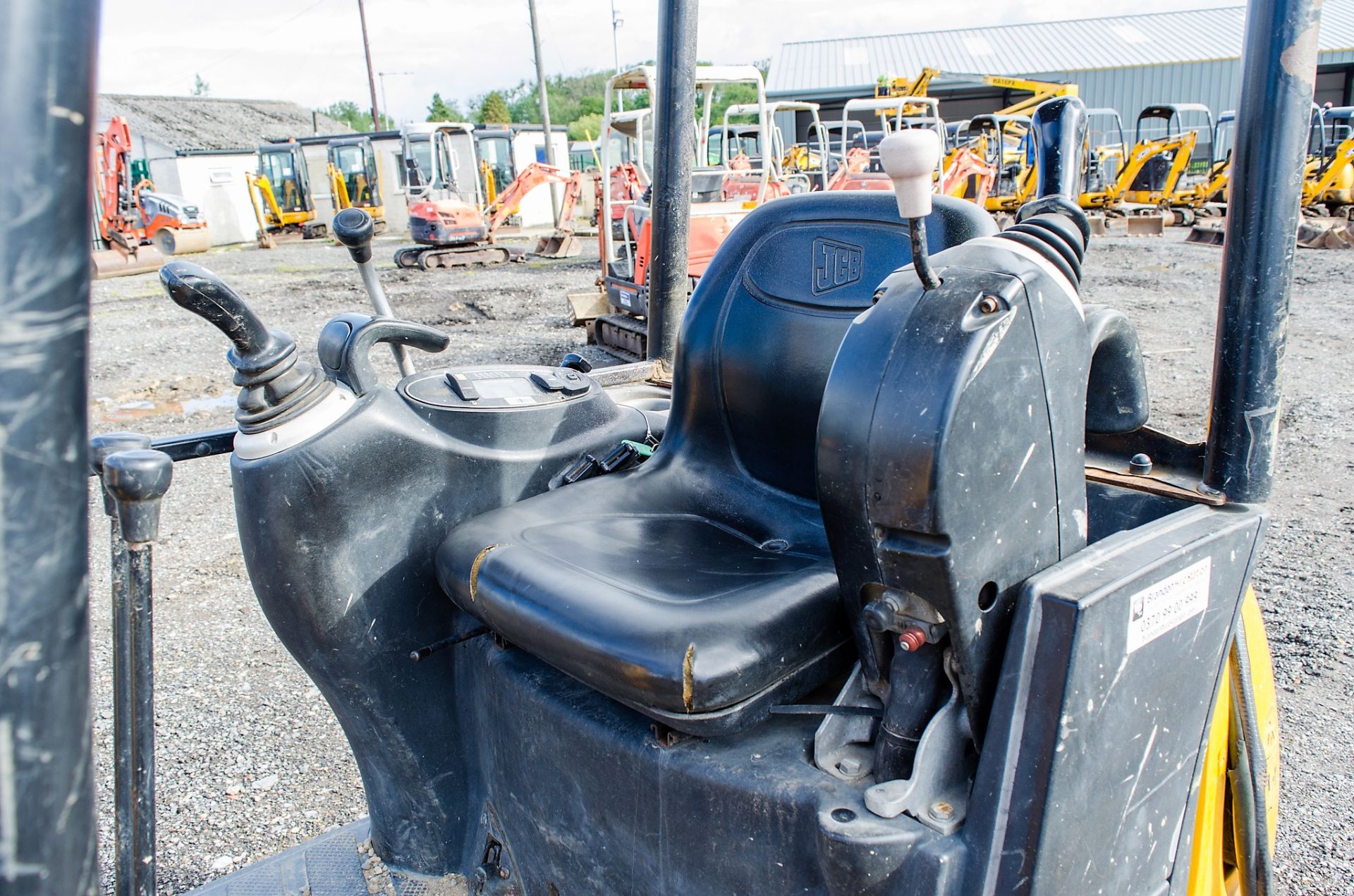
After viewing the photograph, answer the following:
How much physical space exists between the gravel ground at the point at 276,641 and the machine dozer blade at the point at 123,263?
712 centimetres

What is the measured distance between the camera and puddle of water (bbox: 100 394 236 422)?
5871 mm

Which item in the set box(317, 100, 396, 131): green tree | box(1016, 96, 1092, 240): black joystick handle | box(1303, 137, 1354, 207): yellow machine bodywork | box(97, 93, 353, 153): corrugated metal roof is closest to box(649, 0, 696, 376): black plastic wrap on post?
box(1016, 96, 1092, 240): black joystick handle

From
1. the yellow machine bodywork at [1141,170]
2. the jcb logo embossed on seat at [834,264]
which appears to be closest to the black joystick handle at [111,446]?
the jcb logo embossed on seat at [834,264]

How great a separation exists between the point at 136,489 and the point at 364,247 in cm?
69

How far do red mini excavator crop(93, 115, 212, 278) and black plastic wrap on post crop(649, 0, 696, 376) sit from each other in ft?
46.6

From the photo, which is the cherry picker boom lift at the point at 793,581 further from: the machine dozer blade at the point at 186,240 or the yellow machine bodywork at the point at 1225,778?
the machine dozer blade at the point at 186,240

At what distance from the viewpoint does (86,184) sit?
37 centimetres

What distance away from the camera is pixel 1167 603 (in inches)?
41.0

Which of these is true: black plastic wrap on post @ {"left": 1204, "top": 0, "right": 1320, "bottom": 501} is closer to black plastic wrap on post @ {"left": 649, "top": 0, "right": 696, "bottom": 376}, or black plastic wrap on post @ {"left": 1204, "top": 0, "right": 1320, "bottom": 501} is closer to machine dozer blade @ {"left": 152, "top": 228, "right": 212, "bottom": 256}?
black plastic wrap on post @ {"left": 649, "top": 0, "right": 696, "bottom": 376}

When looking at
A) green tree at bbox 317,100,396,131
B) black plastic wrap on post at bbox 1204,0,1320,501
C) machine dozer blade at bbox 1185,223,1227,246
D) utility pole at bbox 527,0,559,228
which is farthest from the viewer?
green tree at bbox 317,100,396,131

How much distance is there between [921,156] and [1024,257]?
229mm

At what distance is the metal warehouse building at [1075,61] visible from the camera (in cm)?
2911


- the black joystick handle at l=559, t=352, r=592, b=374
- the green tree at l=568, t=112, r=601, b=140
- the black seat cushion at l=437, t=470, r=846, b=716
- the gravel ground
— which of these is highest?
the green tree at l=568, t=112, r=601, b=140

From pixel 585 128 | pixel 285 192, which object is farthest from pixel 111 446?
pixel 585 128
